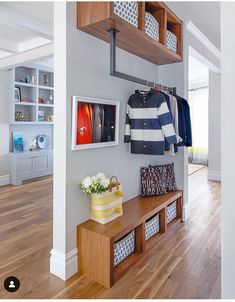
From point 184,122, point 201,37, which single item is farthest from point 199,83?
point 184,122

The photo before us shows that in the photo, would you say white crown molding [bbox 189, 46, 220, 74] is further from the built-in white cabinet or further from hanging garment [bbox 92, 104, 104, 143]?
the built-in white cabinet

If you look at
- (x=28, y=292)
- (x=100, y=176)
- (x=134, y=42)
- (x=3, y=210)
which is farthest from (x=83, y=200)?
(x=3, y=210)

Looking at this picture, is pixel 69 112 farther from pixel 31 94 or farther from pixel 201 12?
pixel 31 94

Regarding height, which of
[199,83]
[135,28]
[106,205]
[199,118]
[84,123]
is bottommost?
[106,205]

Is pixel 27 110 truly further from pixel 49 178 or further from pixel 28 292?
pixel 28 292

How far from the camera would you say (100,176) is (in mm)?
2057

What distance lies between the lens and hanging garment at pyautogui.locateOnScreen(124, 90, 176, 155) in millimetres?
2445

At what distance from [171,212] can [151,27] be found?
6.55ft

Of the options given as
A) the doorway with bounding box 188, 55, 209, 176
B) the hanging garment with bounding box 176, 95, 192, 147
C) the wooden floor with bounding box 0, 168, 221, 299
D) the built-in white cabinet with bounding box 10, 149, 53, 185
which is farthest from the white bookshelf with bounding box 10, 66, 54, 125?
the doorway with bounding box 188, 55, 209, 176

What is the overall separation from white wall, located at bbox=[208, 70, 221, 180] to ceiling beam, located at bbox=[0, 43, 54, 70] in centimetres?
335

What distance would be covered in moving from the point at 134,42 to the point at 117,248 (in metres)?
1.79

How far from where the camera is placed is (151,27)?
231cm

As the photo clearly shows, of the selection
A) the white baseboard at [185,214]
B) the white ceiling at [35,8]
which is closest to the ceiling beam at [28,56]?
the white ceiling at [35,8]

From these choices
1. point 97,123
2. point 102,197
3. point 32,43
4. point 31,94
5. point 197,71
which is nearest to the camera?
point 102,197
